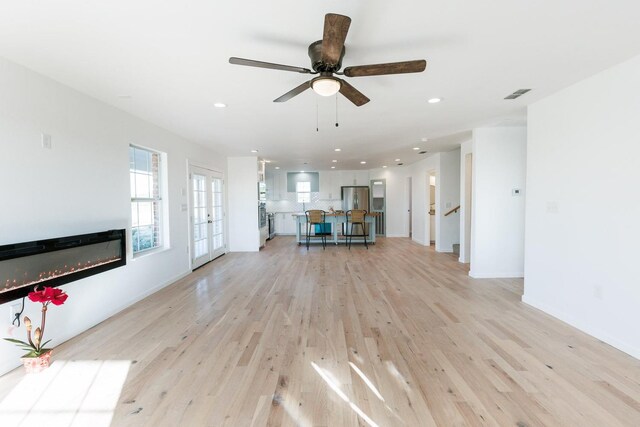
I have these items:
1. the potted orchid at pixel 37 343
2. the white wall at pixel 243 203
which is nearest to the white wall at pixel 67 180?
the potted orchid at pixel 37 343

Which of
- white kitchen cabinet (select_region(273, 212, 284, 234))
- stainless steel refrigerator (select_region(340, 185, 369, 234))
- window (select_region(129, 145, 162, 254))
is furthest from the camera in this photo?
white kitchen cabinet (select_region(273, 212, 284, 234))

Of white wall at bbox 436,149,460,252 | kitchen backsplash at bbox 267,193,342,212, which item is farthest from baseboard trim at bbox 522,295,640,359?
kitchen backsplash at bbox 267,193,342,212

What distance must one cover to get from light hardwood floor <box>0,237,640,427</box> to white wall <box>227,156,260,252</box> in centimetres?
296

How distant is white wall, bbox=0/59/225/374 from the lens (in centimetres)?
215

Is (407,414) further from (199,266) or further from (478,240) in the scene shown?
(199,266)

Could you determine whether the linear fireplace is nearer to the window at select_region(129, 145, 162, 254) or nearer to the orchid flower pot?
the orchid flower pot

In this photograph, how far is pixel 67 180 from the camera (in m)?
2.61

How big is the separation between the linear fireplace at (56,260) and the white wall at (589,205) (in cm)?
487

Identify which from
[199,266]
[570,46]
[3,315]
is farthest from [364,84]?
[199,266]

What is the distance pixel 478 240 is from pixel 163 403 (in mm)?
4449

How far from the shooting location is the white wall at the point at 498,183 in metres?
4.30

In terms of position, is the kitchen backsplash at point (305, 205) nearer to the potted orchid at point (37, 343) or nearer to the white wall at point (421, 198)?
the white wall at point (421, 198)

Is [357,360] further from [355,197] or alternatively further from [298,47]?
[355,197]

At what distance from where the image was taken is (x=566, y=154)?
2.86 m
